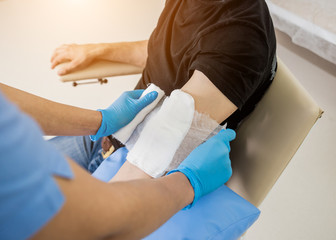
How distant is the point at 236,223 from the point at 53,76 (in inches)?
59.3

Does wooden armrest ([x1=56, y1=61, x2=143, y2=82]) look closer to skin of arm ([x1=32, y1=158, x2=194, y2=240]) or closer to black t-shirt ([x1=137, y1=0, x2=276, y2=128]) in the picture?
black t-shirt ([x1=137, y1=0, x2=276, y2=128])

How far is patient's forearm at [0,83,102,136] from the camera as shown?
66 cm

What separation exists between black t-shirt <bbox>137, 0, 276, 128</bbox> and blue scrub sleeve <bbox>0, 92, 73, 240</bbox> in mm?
486

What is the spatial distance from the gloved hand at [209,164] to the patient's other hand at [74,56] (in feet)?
2.17

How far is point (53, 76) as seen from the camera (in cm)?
165

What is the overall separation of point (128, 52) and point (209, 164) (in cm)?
73

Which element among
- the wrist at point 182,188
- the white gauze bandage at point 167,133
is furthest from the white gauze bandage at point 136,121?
the wrist at point 182,188

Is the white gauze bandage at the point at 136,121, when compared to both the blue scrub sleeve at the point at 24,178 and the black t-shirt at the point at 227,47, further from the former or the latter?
the blue scrub sleeve at the point at 24,178

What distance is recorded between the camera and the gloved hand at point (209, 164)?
0.62 metres

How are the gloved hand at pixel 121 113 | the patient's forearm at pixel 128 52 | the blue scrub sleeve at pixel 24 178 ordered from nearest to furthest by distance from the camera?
the blue scrub sleeve at pixel 24 178 < the gloved hand at pixel 121 113 < the patient's forearm at pixel 128 52

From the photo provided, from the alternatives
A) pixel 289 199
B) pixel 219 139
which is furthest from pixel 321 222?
pixel 219 139

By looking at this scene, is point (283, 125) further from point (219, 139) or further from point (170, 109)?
point (170, 109)

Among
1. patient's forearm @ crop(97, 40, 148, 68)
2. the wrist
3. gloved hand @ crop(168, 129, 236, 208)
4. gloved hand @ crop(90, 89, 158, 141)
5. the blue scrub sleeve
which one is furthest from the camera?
patient's forearm @ crop(97, 40, 148, 68)

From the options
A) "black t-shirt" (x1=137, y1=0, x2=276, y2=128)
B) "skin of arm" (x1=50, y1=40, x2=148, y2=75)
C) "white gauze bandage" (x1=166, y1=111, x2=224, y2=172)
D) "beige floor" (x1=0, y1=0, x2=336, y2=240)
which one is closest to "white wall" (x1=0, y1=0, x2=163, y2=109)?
"beige floor" (x1=0, y1=0, x2=336, y2=240)
